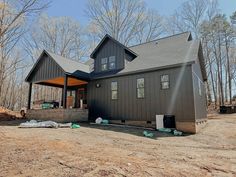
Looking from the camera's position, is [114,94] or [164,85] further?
[114,94]

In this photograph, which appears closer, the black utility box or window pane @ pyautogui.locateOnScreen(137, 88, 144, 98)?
the black utility box

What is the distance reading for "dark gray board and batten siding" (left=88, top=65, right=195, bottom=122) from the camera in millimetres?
9938

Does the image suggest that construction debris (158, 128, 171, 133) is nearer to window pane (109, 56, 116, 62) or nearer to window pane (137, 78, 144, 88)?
window pane (137, 78, 144, 88)

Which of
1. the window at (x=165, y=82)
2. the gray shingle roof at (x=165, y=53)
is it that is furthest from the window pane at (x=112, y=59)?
the window at (x=165, y=82)

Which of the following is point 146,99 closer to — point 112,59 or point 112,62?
point 112,62

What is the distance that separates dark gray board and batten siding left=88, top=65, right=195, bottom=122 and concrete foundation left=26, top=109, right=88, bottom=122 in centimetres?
93

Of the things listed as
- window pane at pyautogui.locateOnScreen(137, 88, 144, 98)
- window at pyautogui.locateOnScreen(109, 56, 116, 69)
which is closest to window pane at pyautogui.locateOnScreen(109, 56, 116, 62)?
window at pyautogui.locateOnScreen(109, 56, 116, 69)

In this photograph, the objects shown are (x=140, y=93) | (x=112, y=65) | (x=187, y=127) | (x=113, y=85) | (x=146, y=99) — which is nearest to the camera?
(x=187, y=127)

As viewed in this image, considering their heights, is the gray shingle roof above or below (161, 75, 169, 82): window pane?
above

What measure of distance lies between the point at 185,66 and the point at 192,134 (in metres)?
→ 3.55

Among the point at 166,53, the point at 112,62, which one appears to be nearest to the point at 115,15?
the point at 112,62

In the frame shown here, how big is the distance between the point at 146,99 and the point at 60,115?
18.1 ft

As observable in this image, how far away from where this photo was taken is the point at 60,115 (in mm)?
11938

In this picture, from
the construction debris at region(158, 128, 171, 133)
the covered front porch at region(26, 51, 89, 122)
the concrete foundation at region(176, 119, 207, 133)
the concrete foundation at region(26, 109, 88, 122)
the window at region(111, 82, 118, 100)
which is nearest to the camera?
the concrete foundation at region(176, 119, 207, 133)
